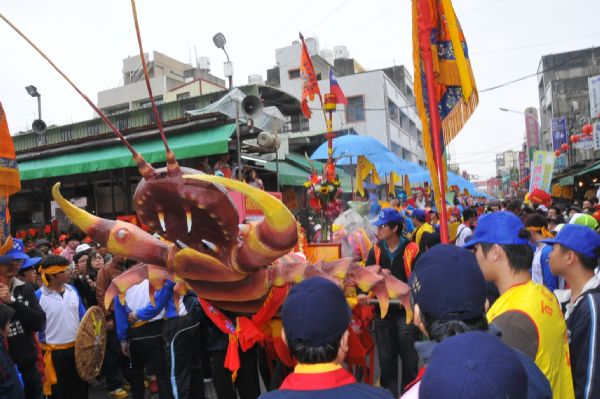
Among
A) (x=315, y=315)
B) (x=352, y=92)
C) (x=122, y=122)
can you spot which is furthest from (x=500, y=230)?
(x=352, y=92)

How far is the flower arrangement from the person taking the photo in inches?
219

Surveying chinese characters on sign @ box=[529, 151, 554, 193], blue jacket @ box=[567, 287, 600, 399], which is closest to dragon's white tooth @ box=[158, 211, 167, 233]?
blue jacket @ box=[567, 287, 600, 399]

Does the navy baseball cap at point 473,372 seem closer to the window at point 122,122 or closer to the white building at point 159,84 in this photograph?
the window at point 122,122

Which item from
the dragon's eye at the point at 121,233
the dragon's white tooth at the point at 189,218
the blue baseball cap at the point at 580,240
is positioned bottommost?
the blue baseball cap at the point at 580,240

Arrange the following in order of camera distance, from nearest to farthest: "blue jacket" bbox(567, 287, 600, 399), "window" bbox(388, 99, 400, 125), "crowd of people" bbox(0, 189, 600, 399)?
"crowd of people" bbox(0, 189, 600, 399) < "blue jacket" bbox(567, 287, 600, 399) < "window" bbox(388, 99, 400, 125)

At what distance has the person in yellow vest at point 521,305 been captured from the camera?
2004 mm

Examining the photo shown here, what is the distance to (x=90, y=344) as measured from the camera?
4492 millimetres

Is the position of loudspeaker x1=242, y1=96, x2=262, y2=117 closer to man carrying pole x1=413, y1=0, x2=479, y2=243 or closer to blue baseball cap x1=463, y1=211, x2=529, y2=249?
man carrying pole x1=413, y1=0, x2=479, y2=243

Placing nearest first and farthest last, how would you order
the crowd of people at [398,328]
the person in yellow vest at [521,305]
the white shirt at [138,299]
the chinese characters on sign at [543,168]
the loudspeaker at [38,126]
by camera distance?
the crowd of people at [398,328] → the person in yellow vest at [521,305] → the white shirt at [138,299] → the loudspeaker at [38,126] → the chinese characters on sign at [543,168]

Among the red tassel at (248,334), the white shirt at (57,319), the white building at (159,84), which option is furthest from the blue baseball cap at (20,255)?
the white building at (159,84)

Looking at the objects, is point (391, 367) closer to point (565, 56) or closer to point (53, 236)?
point (53, 236)

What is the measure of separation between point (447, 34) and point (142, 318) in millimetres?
3665

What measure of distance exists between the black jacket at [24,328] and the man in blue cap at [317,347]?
280cm

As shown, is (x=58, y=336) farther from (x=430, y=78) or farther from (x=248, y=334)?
(x=430, y=78)
